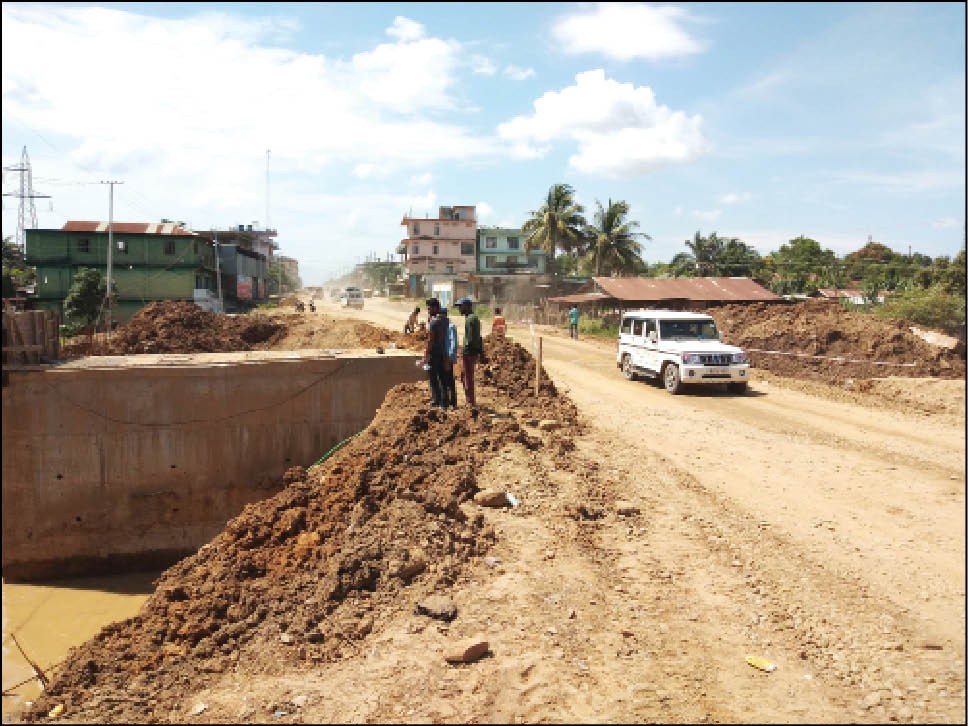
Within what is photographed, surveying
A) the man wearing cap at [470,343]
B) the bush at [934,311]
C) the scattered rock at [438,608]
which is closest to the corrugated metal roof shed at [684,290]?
the bush at [934,311]

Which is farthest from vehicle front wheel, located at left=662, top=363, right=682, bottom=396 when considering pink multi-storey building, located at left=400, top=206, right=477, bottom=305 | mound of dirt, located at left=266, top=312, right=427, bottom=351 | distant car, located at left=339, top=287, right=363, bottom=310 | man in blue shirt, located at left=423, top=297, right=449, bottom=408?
pink multi-storey building, located at left=400, top=206, right=477, bottom=305

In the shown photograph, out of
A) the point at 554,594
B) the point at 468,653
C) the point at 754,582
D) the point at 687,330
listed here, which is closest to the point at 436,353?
the point at 554,594

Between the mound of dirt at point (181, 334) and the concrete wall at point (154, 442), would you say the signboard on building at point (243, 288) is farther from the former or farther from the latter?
the concrete wall at point (154, 442)

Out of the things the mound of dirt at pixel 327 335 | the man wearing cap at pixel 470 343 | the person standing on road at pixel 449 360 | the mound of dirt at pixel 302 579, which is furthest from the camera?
the mound of dirt at pixel 327 335

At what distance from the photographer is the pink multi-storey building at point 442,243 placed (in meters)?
79.1

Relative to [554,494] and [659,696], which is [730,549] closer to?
[554,494]

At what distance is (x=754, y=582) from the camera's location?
22.1ft

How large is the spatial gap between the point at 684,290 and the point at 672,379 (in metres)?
20.9

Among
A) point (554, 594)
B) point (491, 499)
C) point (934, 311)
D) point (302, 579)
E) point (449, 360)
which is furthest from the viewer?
point (934, 311)

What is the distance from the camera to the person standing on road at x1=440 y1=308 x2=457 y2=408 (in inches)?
421

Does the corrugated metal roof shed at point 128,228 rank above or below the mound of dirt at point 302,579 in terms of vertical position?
above

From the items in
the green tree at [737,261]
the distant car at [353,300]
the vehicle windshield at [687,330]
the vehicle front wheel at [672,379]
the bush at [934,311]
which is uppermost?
the green tree at [737,261]

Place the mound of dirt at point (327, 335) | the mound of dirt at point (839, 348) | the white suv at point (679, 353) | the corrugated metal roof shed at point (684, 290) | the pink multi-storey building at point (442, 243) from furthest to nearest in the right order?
the pink multi-storey building at point (442, 243), the corrugated metal roof shed at point (684, 290), the mound of dirt at point (327, 335), the mound of dirt at point (839, 348), the white suv at point (679, 353)

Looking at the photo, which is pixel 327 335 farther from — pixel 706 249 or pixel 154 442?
pixel 706 249
